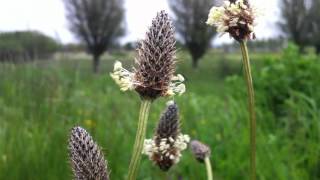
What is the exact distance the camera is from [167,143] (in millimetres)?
1849

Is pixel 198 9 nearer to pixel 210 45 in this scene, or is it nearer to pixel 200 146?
pixel 210 45

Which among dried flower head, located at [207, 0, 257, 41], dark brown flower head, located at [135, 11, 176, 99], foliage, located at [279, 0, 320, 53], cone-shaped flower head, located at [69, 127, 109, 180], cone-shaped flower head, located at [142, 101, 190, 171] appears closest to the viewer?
cone-shaped flower head, located at [69, 127, 109, 180]

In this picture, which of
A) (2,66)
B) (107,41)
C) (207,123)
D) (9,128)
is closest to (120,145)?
(9,128)

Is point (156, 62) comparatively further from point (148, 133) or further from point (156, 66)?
point (148, 133)

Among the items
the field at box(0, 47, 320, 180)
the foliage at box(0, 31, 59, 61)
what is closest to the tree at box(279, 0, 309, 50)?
the foliage at box(0, 31, 59, 61)

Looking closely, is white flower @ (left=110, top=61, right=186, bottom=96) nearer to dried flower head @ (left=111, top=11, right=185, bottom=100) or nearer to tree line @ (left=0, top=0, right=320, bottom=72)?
dried flower head @ (left=111, top=11, right=185, bottom=100)

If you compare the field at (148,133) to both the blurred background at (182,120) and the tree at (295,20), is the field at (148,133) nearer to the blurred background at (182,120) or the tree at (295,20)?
the blurred background at (182,120)

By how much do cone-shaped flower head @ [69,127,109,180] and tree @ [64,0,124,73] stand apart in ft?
223

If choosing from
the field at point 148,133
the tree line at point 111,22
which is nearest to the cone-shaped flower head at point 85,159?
the field at point 148,133

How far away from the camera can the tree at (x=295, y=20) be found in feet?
222

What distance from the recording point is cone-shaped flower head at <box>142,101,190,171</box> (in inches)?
72.1

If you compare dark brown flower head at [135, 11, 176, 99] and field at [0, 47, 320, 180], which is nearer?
dark brown flower head at [135, 11, 176, 99]

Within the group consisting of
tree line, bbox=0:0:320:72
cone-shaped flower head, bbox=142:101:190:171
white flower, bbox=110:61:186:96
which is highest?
tree line, bbox=0:0:320:72

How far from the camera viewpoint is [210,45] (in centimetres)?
7288
